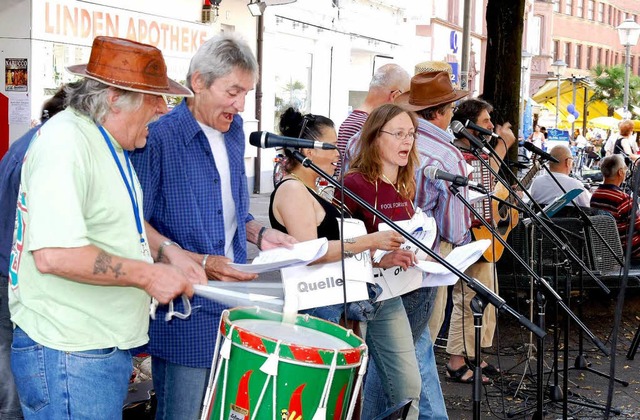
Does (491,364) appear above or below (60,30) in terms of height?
below

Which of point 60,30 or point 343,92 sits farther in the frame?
point 343,92

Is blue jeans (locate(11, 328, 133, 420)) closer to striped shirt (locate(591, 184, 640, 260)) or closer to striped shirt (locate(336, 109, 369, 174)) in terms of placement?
striped shirt (locate(336, 109, 369, 174))

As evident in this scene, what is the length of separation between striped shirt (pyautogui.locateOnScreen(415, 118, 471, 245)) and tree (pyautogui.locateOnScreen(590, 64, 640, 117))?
5421 centimetres

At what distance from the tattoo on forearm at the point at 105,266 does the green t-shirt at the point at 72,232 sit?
6 centimetres

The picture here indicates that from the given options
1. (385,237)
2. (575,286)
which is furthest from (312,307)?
(575,286)

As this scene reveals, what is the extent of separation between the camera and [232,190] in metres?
3.82

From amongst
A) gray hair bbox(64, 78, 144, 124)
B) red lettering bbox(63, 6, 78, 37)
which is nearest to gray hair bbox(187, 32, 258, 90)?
gray hair bbox(64, 78, 144, 124)

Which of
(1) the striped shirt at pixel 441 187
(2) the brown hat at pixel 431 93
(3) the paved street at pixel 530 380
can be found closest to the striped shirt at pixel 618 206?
(3) the paved street at pixel 530 380

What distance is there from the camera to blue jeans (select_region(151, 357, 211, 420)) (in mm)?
3607

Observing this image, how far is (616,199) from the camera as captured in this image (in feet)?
29.8

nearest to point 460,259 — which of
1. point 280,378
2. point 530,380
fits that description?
point 280,378

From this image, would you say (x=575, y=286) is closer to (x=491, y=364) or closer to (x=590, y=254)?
(x=590, y=254)

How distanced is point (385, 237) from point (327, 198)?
647 mm

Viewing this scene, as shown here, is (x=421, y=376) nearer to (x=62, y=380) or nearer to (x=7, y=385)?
(x=7, y=385)
